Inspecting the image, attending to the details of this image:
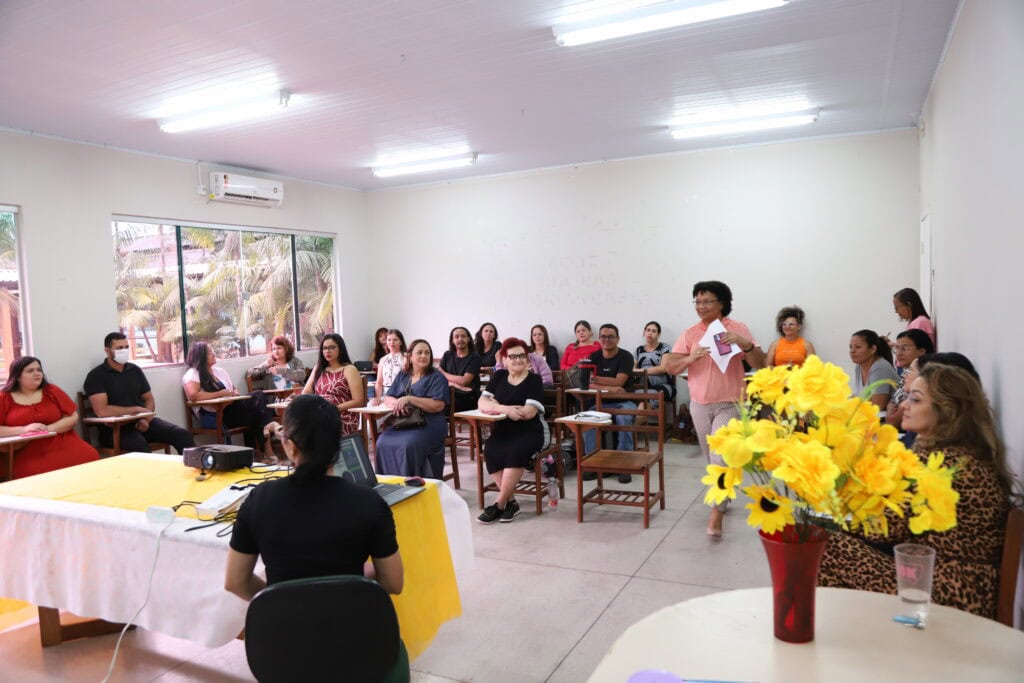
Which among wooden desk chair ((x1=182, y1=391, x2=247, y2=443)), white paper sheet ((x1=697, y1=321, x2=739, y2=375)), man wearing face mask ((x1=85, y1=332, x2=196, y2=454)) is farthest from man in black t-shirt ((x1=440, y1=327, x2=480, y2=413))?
white paper sheet ((x1=697, y1=321, x2=739, y2=375))

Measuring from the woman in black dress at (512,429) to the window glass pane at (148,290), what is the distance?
12.8 ft

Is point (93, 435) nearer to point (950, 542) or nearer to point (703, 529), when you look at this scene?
point (703, 529)

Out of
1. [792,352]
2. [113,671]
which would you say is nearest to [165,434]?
[113,671]

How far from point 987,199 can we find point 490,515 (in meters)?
3.30

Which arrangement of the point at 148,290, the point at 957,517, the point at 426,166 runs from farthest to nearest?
the point at 426,166
the point at 148,290
the point at 957,517

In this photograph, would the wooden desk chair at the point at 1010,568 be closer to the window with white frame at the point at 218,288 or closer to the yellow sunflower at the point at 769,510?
the yellow sunflower at the point at 769,510

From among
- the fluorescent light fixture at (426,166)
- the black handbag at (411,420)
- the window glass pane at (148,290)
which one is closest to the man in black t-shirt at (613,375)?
the black handbag at (411,420)

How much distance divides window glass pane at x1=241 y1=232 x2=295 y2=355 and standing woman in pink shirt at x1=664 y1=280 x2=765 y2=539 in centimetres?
541

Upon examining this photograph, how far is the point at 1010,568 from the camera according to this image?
196cm

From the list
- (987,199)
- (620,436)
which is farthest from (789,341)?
(987,199)

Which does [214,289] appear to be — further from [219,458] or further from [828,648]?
[828,648]

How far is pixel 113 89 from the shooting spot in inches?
190

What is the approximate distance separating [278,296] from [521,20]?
5537 millimetres

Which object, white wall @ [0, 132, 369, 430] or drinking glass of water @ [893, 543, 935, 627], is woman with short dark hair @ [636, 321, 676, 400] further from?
drinking glass of water @ [893, 543, 935, 627]
